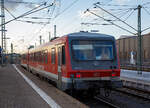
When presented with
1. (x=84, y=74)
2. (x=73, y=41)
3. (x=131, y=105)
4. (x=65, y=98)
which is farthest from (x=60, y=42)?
(x=131, y=105)

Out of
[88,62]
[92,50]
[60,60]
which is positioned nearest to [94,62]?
[88,62]

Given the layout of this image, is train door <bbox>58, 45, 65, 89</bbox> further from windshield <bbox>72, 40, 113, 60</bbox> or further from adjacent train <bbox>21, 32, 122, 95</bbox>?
windshield <bbox>72, 40, 113, 60</bbox>

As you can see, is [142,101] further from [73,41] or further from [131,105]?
[73,41]

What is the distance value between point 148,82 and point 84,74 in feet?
21.1

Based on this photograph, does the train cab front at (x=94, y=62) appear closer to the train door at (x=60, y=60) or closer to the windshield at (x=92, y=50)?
the windshield at (x=92, y=50)

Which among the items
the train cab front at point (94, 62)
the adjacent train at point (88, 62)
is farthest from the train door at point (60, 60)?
the train cab front at point (94, 62)

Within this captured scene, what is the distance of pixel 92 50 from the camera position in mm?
10469

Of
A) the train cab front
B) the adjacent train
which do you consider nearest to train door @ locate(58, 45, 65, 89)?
the adjacent train

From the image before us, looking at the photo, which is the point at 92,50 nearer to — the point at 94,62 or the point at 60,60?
the point at 94,62

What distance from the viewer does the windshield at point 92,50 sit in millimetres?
10359

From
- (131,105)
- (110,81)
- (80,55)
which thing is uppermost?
(80,55)

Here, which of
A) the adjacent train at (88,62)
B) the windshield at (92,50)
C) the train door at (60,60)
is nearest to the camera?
the adjacent train at (88,62)

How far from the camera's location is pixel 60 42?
11422 mm

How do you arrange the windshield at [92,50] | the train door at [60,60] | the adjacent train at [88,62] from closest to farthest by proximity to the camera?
1. the adjacent train at [88,62]
2. the windshield at [92,50]
3. the train door at [60,60]
